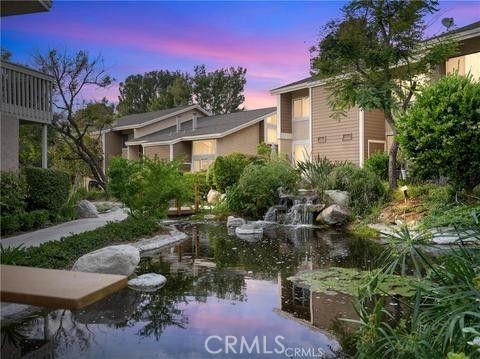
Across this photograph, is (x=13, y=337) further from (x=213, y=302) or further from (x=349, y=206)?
(x=349, y=206)

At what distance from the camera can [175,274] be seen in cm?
761

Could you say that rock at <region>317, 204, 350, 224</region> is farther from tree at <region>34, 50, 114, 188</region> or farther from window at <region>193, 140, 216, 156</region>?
tree at <region>34, 50, 114, 188</region>

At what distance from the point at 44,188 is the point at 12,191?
1449mm

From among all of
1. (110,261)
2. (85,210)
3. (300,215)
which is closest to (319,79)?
(300,215)

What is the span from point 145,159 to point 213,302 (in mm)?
6570

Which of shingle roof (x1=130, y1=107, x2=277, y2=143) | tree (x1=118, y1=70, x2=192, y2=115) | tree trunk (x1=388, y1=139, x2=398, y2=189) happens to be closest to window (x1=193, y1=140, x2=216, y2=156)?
shingle roof (x1=130, y1=107, x2=277, y2=143)

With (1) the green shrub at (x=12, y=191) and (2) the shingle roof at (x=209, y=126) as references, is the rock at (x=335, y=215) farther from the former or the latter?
(2) the shingle roof at (x=209, y=126)

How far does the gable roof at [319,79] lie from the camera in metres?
15.7

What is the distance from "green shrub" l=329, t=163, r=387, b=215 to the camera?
14.5m

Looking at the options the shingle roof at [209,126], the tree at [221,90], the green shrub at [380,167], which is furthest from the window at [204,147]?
the tree at [221,90]

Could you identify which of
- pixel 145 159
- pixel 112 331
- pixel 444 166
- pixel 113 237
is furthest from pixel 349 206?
pixel 112 331

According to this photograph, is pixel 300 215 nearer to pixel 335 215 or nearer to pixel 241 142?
pixel 335 215

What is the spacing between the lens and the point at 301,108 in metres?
24.6

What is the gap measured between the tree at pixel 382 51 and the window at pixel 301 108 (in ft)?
26.1
